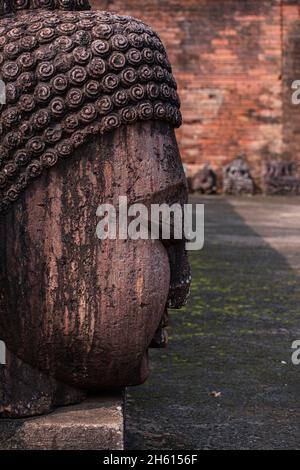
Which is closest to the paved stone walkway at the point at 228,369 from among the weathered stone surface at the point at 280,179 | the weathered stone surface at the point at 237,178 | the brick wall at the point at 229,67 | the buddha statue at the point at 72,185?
the buddha statue at the point at 72,185

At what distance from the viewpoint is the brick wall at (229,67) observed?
1318 cm

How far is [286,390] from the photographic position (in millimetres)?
2953

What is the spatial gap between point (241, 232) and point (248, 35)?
618 centimetres

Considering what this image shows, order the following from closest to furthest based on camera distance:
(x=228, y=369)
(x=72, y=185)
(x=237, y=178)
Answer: (x=72, y=185) < (x=228, y=369) < (x=237, y=178)

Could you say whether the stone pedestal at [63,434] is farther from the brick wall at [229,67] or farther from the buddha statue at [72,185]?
the brick wall at [229,67]

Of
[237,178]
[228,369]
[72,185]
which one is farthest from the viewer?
[237,178]

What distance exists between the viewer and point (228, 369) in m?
3.22

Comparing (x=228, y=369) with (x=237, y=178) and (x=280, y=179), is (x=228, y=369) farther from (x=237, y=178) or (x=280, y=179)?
(x=280, y=179)

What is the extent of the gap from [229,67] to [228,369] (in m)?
10.7

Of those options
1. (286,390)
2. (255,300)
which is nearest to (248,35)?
(255,300)

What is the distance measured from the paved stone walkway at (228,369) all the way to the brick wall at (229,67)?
24.2 ft

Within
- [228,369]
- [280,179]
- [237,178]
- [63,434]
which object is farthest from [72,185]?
[280,179]

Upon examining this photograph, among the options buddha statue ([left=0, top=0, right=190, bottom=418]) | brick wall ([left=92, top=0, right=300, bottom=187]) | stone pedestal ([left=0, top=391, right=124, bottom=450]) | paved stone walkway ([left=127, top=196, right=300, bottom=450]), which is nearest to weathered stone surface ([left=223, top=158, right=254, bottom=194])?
brick wall ([left=92, top=0, right=300, bottom=187])
